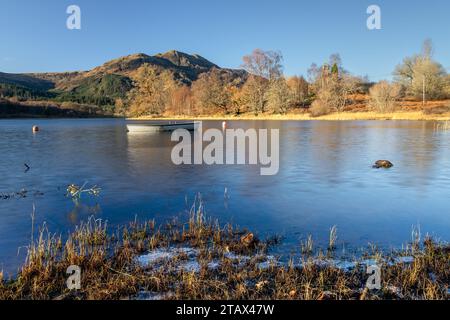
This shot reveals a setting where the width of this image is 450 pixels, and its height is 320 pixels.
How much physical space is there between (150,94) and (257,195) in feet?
362

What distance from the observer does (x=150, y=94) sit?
4673 inches

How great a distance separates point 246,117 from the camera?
293ft

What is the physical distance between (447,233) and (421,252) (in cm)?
257

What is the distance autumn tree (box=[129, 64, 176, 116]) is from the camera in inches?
4547

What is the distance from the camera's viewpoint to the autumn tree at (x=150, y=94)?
116m

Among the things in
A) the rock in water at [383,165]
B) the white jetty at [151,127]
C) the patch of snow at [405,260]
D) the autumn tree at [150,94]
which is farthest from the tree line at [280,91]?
the patch of snow at [405,260]

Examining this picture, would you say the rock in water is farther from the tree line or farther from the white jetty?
the tree line

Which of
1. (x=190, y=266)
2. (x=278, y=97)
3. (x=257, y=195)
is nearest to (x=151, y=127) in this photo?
(x=257, y=195)

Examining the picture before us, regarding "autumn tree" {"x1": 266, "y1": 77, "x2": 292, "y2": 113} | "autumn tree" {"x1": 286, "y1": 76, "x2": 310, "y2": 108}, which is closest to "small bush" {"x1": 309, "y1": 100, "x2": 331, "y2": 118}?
"autumn tree" {"x1": 266, "y1": 77, "x2": 292, "y2": 113}

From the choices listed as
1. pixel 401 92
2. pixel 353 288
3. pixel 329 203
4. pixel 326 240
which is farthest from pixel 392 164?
pixel 401 92

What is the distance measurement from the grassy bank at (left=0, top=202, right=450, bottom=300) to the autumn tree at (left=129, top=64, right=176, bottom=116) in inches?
4302

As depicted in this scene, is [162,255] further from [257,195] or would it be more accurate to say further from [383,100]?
[383,100]

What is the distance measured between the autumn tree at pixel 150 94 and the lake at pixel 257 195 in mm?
92039

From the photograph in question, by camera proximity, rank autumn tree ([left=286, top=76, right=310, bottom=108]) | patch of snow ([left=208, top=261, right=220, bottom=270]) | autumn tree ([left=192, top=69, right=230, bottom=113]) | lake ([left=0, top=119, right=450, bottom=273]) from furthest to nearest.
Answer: autumn tree ([left=286, top=76, right=310, bottom=108]) → autumn tree ([left=192, top=69, right=230, bottom=113]) → lake ([left=0, top=119, right=450, bottom=273]) → patch of snow ([left=208, top=261, right=220, bottom=270])
